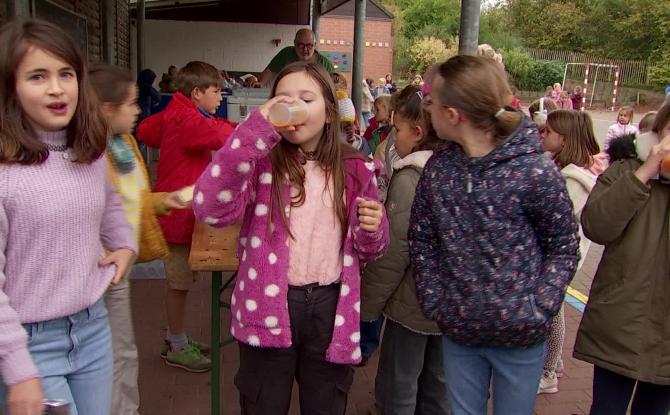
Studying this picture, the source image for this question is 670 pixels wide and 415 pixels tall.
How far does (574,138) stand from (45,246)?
2716 millimetres

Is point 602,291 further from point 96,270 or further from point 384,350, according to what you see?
point 96,270

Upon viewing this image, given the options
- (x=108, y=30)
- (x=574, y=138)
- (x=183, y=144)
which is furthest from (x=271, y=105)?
(x=108, y=30)

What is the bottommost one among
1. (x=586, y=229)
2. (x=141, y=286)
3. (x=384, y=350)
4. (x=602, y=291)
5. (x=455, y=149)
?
(x=141, y=286)

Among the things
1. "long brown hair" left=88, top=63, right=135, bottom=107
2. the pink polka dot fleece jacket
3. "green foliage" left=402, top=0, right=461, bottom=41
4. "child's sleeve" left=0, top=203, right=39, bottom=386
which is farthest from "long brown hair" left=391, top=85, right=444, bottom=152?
"green foliage" left=402, top=0, right=461, bottom=41

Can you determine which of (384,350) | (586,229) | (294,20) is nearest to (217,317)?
(384,350)

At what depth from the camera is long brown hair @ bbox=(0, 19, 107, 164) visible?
5.09 ft

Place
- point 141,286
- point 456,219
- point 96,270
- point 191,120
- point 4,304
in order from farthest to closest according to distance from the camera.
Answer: point 141,286, point 191,120, point 456,219, point 96,270, point 4,304

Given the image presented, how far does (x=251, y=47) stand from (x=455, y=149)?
19646 millimetres

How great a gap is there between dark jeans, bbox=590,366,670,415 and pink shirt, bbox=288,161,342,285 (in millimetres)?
1178

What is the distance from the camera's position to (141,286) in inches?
193

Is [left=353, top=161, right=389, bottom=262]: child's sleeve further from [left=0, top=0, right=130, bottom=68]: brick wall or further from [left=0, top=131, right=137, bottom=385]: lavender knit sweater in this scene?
[left=0, top=0, right=130, bottom=68]: brick wall

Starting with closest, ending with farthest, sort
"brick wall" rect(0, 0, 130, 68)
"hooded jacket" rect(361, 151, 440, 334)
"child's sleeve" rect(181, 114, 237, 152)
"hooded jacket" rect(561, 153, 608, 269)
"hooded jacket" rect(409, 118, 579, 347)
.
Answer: "hooded jacket" rect(409, 118, 579, 347)
"hooded jacket" rect(361, 151, 440, 334)
"hooded jacket" rect(561, 153, 608, 269)
"child's sleeve" rect(181, 114, 237, 152)
"brick wall" rect(0, 0, 130, 68)

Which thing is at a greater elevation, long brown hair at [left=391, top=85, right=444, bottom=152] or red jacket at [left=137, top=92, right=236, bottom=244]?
long brown hair at [left=391, top=85, right=444, bottom=152]

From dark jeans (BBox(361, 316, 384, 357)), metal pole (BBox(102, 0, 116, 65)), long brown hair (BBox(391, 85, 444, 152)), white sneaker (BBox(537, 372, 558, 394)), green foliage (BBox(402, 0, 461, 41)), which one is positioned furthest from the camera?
green foliage (BBox(402, 0, 461, 41))
